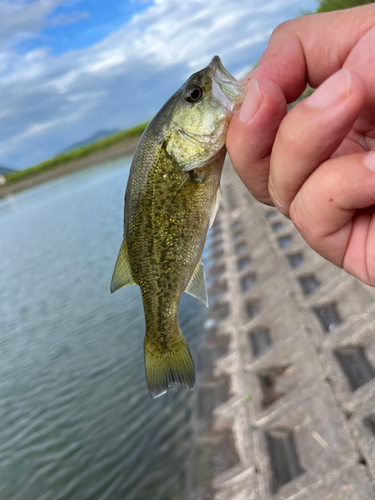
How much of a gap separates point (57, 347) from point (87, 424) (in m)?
2.72

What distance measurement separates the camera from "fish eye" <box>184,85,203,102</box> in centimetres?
223

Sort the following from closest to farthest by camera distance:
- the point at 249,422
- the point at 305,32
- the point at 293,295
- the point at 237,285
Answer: the point at 305,32, the point at 249,422, the point at 293,295, the point at 237,285

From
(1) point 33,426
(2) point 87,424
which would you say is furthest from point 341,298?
(1) point 33,426

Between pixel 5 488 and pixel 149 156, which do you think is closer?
pixel 149 156

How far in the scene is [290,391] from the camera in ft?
13.9

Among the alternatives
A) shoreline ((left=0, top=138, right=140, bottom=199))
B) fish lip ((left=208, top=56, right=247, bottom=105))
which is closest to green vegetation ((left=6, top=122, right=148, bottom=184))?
shoreline ((left=0, top=138, right=140, bottom=199))

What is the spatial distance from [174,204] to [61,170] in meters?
56.4

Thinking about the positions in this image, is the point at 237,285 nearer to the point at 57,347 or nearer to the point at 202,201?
the point at 57,347

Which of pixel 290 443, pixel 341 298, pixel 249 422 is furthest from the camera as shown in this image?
pixel 341 298

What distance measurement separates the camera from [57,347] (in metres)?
8.20

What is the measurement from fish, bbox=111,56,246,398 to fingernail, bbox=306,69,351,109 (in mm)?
803

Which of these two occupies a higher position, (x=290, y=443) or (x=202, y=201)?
(x=202, y=201)

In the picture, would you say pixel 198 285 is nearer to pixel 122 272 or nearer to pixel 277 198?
pixel 122 272

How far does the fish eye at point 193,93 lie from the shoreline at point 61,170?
49.0 m
